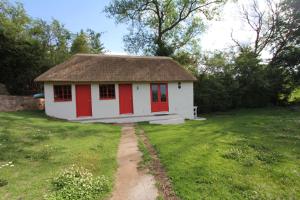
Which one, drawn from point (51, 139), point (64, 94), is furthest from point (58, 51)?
point (51, 139)

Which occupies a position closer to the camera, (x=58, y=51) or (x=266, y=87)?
(x=266, y=87)

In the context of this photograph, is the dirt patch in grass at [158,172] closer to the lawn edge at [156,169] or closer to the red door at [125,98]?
the lawn edge at [156,169]

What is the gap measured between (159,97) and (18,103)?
9899 mm

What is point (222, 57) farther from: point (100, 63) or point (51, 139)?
point (51, 139)

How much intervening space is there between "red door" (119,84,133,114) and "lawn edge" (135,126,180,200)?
286 inches

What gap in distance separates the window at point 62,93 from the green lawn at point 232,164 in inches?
301

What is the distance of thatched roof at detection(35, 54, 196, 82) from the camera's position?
52.4 feet

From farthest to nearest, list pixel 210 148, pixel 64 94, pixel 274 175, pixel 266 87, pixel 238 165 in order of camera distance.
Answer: pixel 266 87 < pixel 64 94 < pixel 210 148 < pixel 238 165 < pixel 274 175

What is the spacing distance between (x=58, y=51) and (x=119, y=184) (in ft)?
88.4

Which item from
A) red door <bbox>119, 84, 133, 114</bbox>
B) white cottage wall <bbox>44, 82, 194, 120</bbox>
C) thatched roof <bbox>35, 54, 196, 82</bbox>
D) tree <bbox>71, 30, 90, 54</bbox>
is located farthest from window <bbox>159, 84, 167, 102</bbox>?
tree <bbox>71, 30, 90, 54</bbox>

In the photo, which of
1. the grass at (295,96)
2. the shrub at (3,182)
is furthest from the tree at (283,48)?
the shrub at (3,182)

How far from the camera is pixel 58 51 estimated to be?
96.4 feet

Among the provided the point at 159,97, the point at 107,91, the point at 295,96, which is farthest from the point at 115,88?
the point at 295,96

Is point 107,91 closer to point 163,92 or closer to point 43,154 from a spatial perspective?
point 163,92
